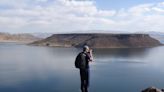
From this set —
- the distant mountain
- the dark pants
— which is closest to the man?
the dark pants

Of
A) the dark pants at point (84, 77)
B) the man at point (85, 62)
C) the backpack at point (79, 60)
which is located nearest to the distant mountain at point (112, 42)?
the dark pants at point (84, 77)

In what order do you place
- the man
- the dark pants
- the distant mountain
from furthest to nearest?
the distant mountain < the dark pants < the man

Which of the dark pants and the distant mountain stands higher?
the dark pants

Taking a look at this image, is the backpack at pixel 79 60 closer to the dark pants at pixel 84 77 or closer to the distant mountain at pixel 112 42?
the dark pants at pixel 84 77

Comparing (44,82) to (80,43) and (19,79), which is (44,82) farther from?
(80,43)

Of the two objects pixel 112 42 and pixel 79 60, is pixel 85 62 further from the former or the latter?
pixel 112 42

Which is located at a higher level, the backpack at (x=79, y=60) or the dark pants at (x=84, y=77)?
the backpack at (x=79, y=60)

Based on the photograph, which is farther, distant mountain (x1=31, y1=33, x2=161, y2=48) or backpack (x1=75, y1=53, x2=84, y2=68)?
distant mountain (x1=31, y1=33, x2=161, y2=48)

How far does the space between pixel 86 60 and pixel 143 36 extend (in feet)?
594

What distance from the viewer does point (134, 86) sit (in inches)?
1587

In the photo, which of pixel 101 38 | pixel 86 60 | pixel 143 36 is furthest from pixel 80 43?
pixel 86 60

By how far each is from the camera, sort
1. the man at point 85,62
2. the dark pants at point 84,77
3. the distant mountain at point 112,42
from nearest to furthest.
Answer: the man at point 85,62, the dark pants at point 84,77, the distant mountain at point 112,42

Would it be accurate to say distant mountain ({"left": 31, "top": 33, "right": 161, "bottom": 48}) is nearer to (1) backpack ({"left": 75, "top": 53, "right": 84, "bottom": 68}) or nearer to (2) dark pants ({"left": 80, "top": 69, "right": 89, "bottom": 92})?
(2) dark pants ({"left": 80, "top": 69, "right": 89, "bottom": 92})

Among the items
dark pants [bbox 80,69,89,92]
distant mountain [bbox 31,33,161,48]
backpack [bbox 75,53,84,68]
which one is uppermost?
backpack [bbox 75,53,84,68]
